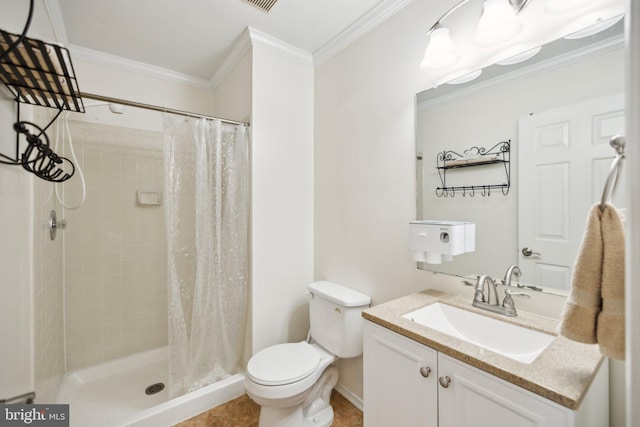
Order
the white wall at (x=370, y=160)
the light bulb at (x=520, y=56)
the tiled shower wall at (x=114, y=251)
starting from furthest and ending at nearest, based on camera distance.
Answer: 1. the tiled shower wall at (x=114, y=251)
2. the white wall at (x=370, y=160)
3. the light bulb at (x=520, y=56)

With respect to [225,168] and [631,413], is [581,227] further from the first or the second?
[225,168]

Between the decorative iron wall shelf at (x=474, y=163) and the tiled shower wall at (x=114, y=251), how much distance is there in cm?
223

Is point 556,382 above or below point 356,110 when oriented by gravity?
below

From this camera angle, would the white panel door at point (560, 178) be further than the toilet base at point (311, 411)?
No

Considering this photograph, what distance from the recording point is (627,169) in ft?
1.25

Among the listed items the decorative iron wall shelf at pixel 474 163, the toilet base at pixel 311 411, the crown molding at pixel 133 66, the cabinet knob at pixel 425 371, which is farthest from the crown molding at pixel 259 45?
the toilet base at pixel 311 411

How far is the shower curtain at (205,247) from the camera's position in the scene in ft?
5.37

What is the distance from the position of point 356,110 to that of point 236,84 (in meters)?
1.01

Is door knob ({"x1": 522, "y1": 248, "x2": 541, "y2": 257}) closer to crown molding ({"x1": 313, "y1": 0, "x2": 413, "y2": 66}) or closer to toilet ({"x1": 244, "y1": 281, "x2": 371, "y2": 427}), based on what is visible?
toilet ({"x1": 244, "y1": 281, "x2": 371, "y2": 427})

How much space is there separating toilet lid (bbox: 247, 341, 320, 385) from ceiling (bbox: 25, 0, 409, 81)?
6.62 ft

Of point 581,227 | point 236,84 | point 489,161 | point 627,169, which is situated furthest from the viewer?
point 236,84

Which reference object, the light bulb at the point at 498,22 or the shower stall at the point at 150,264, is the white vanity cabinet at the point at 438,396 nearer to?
the shower stall at the point at 150,264

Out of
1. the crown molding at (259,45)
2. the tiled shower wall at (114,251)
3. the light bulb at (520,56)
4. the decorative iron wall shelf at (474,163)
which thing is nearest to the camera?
the light bulb at (520,56)

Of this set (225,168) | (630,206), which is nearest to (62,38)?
(225,168)
